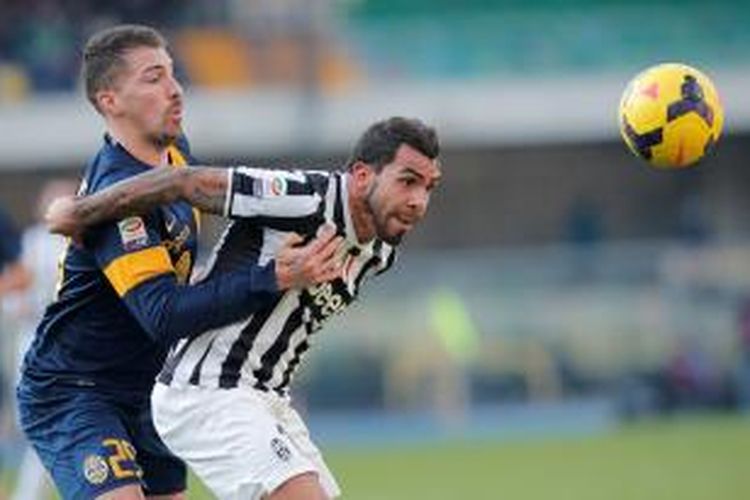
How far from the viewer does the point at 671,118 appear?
323 inches

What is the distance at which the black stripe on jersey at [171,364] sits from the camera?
7.75m

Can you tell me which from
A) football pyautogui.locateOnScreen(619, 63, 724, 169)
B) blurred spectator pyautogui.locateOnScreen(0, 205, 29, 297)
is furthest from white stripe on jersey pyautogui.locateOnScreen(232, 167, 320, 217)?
blurred spectator pyautogui.locateOnScreen(0, 205, 29, 297)

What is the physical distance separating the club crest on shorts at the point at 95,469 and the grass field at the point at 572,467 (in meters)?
6.99

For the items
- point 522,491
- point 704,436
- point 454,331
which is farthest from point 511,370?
point 522,491

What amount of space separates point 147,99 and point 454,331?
15073mm

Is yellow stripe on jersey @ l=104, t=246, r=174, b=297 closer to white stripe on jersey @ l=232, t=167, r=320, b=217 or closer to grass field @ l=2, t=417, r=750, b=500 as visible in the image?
white stripe on jersey @ l=232, t=167, r=320, b=217

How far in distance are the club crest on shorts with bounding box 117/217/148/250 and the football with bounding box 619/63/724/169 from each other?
2091mm

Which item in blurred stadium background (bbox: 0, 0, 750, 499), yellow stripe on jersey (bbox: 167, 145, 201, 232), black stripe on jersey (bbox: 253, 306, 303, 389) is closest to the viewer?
black stripe on jersey (bbox: 253, 306, 303, 389)

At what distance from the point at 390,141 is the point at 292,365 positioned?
3.18 feet

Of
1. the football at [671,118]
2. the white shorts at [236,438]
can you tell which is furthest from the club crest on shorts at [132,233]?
the football at [671,118]

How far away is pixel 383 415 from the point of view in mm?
22781

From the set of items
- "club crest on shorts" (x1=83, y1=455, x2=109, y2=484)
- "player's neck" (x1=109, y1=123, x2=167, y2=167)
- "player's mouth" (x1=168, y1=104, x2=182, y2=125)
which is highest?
"player's mouth" (x1=168, y1=104, x2=182, y2=125)

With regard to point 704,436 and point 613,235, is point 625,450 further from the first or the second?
point 613,235

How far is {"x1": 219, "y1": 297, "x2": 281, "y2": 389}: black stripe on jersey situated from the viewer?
7.64 metres
